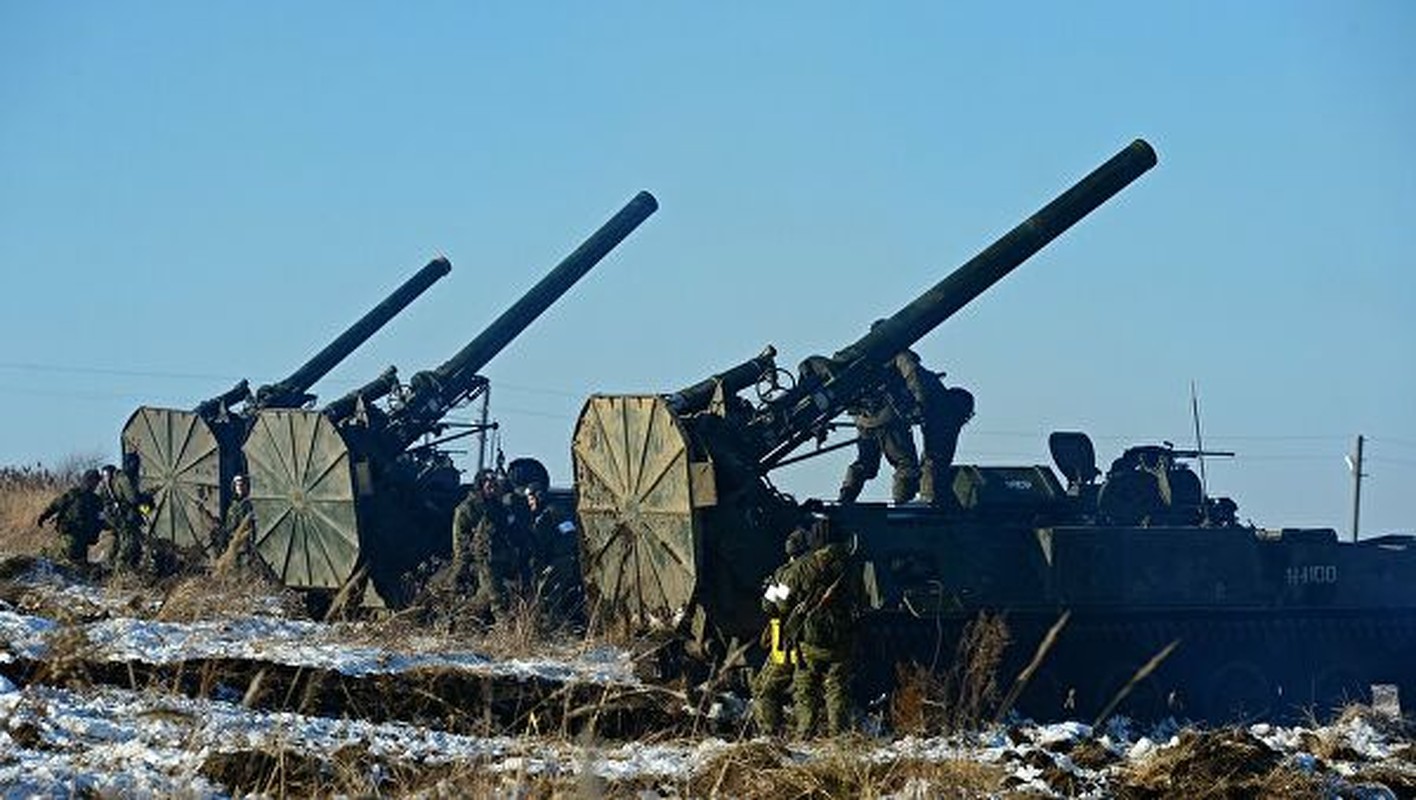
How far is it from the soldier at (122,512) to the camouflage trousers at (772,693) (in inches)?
608

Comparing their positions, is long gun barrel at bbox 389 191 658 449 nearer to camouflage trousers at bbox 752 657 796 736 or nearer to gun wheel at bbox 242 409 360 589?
gun wheel at bbox 242 409 360 589

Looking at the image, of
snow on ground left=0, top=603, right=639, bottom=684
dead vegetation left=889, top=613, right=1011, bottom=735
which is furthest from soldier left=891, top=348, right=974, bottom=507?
snow on ground left=0, top=603, right=639, bottom=684

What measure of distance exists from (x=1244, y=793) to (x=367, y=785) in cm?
448

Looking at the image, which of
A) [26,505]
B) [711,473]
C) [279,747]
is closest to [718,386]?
[711,473]

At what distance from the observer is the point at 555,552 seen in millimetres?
24594

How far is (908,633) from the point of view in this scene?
18844mm

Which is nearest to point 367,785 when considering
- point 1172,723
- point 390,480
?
point 1172,723

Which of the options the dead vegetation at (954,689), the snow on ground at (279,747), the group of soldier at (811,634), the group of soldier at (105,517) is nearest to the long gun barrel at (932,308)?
the dead vegetation at (954,689)

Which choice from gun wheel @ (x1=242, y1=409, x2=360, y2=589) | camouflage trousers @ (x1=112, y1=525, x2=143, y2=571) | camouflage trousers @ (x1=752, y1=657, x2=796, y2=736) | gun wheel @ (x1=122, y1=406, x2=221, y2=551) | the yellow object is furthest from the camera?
gun wheel @ (x1=122, y1=406, x2=221, y2=551)

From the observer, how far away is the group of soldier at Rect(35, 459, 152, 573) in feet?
92.7

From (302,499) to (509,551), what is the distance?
10.8 feet

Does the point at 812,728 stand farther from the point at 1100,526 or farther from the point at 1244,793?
the point at 1100,526

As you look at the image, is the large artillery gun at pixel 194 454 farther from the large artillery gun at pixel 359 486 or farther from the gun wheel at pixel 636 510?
the gun wheel at pixel 636 510

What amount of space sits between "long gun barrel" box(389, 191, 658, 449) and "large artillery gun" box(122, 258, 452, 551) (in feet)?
10.3
